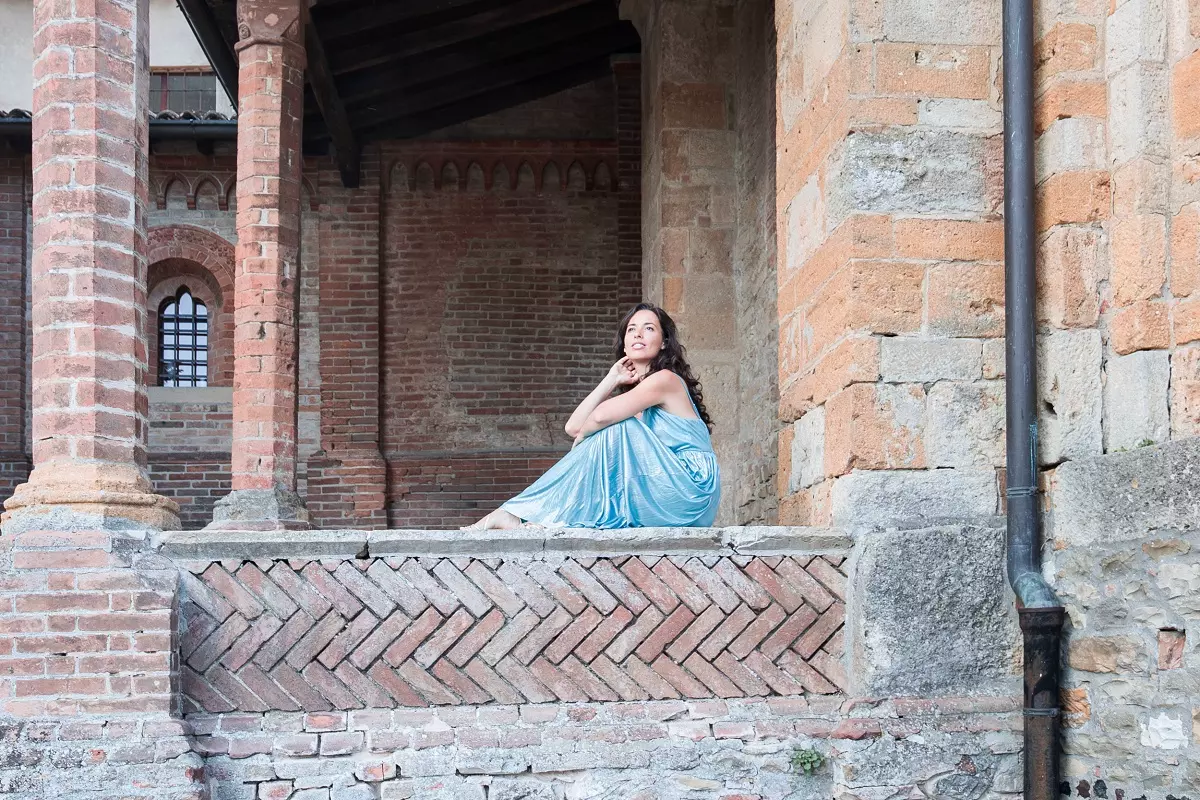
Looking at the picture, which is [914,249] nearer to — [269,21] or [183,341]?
[269,21]

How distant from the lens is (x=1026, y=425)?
4.37m

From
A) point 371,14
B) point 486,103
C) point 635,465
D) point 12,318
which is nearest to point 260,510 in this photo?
point 635,465

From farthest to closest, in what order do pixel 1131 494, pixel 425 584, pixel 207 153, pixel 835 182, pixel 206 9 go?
pixel 207 153, pixel 206 9, pixel 835 182, pixel 425 584, pixel 1131 494

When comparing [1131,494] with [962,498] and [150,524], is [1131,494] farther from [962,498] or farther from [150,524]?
[150,524]

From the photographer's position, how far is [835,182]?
4664 mm

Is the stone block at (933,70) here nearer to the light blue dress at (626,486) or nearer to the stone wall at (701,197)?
the light blue dress at (626,486)

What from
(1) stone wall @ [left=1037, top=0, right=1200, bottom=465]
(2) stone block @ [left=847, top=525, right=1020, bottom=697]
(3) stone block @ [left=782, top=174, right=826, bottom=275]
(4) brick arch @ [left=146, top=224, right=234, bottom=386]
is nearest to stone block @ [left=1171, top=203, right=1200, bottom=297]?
(1) stone wall @ [left=1037, top=0, right=1200, bottom=465]

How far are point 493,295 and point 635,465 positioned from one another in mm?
8541

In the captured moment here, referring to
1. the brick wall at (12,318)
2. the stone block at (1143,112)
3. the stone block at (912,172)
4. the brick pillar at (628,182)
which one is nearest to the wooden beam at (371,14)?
the brick pillar at (628,182)

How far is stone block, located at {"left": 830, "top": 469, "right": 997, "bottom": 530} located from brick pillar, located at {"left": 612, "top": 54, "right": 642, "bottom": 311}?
888cm

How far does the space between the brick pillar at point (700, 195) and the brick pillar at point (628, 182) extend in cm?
403

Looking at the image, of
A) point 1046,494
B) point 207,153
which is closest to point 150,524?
point 1046,494

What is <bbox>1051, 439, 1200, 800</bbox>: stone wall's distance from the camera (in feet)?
12.3

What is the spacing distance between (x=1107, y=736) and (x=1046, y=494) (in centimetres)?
84
